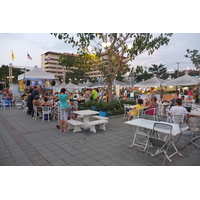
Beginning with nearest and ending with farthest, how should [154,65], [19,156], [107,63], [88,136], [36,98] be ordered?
1. [19,156]
2. [88,136]
3. [36,98]
4. [107,63]
5. [154,65]

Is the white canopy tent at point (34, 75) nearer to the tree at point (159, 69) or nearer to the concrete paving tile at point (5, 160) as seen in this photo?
the concrete paving tile at point (5, 160)

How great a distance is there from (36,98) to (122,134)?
4.87 m

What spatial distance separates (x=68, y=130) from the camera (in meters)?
5.67

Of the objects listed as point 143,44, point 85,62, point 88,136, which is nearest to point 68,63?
point 85,62

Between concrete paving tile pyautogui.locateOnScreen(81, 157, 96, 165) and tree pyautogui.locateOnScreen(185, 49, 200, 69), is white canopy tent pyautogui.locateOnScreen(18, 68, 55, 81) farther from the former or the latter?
tree pyautogui.locateOnScreen(185, 49, 200, 69)

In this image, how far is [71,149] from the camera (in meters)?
3.97

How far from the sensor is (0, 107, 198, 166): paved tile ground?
10.8 feet

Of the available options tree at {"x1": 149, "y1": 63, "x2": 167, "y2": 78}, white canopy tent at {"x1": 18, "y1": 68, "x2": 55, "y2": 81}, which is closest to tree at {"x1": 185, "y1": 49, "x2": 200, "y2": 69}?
tree at {"x1": 149, "y1": 63, "x2": 167, "y2": 78}

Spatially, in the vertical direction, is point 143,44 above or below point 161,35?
below

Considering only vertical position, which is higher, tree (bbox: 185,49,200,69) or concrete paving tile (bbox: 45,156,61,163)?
tree (bbox: 185,49,200,69)

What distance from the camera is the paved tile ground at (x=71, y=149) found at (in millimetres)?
3295

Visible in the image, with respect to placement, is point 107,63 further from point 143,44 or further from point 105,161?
point 105,161

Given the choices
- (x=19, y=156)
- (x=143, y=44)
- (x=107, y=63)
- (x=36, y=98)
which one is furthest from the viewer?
(x=107, y=63)

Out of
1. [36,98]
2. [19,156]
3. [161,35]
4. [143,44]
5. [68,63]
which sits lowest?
[19,156]
